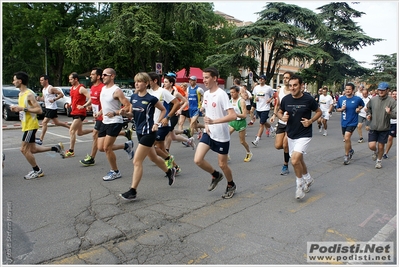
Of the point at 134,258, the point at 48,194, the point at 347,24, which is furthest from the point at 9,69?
the point at 134,258

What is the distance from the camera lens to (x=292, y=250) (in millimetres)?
3488

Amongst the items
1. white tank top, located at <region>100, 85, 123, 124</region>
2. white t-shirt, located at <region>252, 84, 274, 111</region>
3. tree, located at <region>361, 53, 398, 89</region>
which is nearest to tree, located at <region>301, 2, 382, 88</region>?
tree, located at <region>361, 53, 398, 89</region>

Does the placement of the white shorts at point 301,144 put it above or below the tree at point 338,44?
below

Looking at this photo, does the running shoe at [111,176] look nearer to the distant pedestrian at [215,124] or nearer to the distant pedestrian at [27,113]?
the distant pedestrian at [27,113]

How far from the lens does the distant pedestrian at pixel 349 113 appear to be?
7.89 meters

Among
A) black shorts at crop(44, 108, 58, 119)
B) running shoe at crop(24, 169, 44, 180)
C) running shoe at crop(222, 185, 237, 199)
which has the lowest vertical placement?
running shoe at crop(24, 169, 44, 180)

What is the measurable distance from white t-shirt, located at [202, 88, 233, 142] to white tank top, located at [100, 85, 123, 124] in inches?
72.4

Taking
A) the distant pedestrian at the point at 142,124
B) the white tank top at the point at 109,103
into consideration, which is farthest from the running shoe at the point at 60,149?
the distant pedestrian at the point at 142,124

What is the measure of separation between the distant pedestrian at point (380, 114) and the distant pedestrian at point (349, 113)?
44cm

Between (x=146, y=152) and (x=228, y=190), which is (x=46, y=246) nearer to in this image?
(x=146, y=152)

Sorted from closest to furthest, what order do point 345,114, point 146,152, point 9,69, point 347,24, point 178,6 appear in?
point 146,152
point 345,114
point 178,6
point 347,24
point 9,69

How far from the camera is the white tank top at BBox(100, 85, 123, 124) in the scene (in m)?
5.94

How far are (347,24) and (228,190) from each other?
3120 centimetres

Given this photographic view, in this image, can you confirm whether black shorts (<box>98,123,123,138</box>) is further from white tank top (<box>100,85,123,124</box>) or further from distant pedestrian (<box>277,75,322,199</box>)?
distant pedestrian (<box>277,75,322,199</box>)
